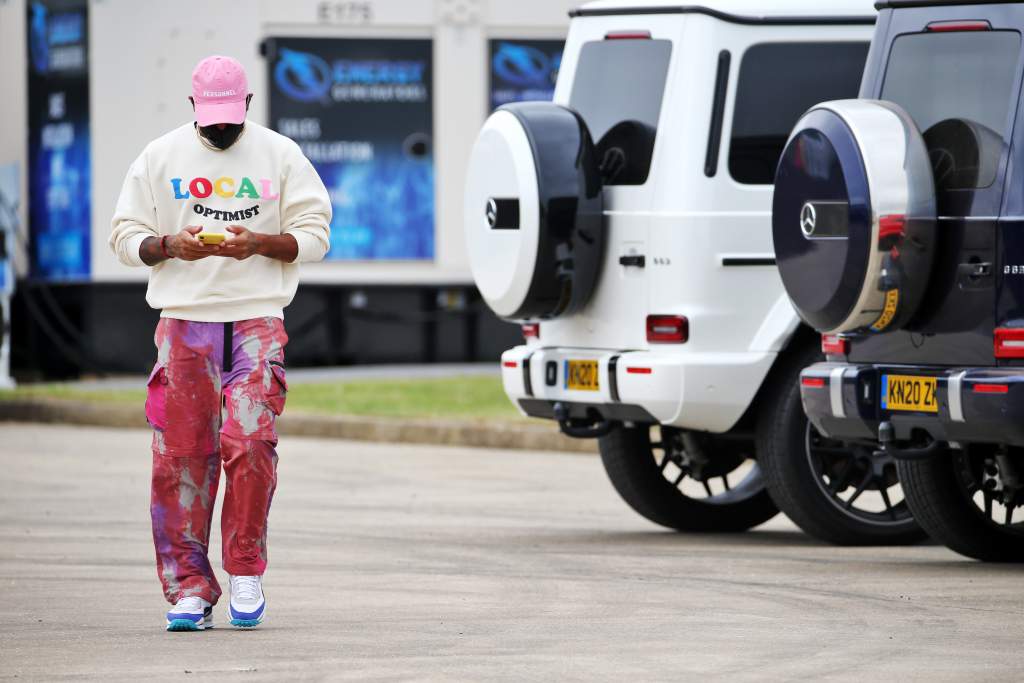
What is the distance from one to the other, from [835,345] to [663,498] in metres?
1.81

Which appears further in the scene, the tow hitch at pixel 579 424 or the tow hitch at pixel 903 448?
the tow hitch at pixel 579 424

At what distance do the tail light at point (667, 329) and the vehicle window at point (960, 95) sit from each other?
4.69ft

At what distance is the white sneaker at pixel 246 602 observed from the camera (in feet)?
23.5

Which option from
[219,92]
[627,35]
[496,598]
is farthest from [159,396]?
[627,35]

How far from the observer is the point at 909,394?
8.38 meters

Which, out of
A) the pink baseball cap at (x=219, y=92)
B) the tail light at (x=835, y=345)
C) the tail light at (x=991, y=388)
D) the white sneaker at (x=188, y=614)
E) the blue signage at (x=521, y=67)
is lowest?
the white sneaker at (x=188, y=614)

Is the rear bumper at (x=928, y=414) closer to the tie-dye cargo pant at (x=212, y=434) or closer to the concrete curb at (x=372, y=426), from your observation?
the tie-dye cargo pant at (x=212, y=434)

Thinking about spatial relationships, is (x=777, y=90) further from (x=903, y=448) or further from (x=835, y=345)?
(x=903, y=448)

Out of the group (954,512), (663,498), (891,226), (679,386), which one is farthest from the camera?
(663,498)

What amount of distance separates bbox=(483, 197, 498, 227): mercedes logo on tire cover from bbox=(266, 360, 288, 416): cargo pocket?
2707 mm

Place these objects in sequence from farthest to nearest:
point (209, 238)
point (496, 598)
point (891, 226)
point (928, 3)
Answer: point (928, 3), point (891, 226), point (496, 598), point (209, 238)

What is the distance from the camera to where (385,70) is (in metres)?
21.5

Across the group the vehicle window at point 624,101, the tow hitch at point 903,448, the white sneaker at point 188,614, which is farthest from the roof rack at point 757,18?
the white sneaker at point 188,614

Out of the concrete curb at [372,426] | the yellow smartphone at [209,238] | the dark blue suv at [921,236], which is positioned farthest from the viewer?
the concrete curb at [372,426]
